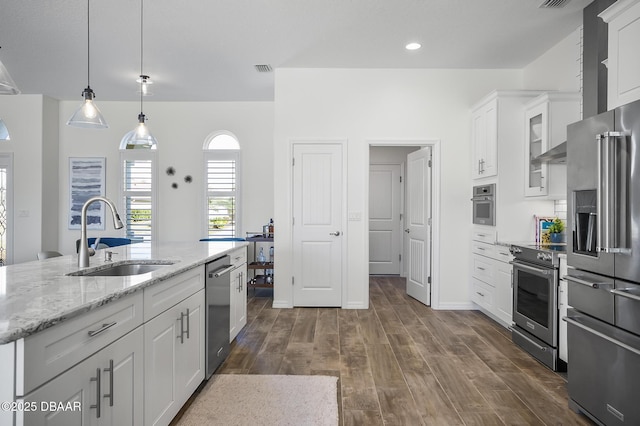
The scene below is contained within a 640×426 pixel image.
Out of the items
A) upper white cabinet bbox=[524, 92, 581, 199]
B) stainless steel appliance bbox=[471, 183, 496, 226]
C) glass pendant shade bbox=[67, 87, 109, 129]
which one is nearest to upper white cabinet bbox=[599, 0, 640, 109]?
upper white cabinet bbox=[524, 92, 581, 199]

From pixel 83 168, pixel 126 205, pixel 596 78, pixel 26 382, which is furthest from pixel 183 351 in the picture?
pixel 83 168

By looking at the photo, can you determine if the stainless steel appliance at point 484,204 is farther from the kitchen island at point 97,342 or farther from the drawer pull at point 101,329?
the drawer pull at point 101,329

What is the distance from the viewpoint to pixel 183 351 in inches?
84.7

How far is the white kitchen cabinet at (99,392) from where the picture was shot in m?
1.11

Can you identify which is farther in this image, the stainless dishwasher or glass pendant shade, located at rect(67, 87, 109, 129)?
glass pendant shade, located at rect(67, 87, 109, 129)

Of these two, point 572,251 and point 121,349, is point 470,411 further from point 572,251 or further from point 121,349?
point 121,349

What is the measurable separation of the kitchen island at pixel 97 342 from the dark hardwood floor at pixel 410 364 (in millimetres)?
888

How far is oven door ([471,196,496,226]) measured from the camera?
4027 mm

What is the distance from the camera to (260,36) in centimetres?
377

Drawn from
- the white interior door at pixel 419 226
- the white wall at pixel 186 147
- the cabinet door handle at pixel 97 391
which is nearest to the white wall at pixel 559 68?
the white interior door at pixel 419 226

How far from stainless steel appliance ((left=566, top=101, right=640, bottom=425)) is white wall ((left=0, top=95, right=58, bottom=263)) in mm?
6978

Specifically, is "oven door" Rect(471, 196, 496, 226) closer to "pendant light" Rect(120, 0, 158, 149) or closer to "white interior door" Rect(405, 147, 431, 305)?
"white interior door" Rect(405, 147, 431, 305)

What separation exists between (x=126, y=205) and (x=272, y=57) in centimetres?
375

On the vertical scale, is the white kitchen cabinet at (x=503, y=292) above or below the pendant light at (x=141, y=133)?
below
